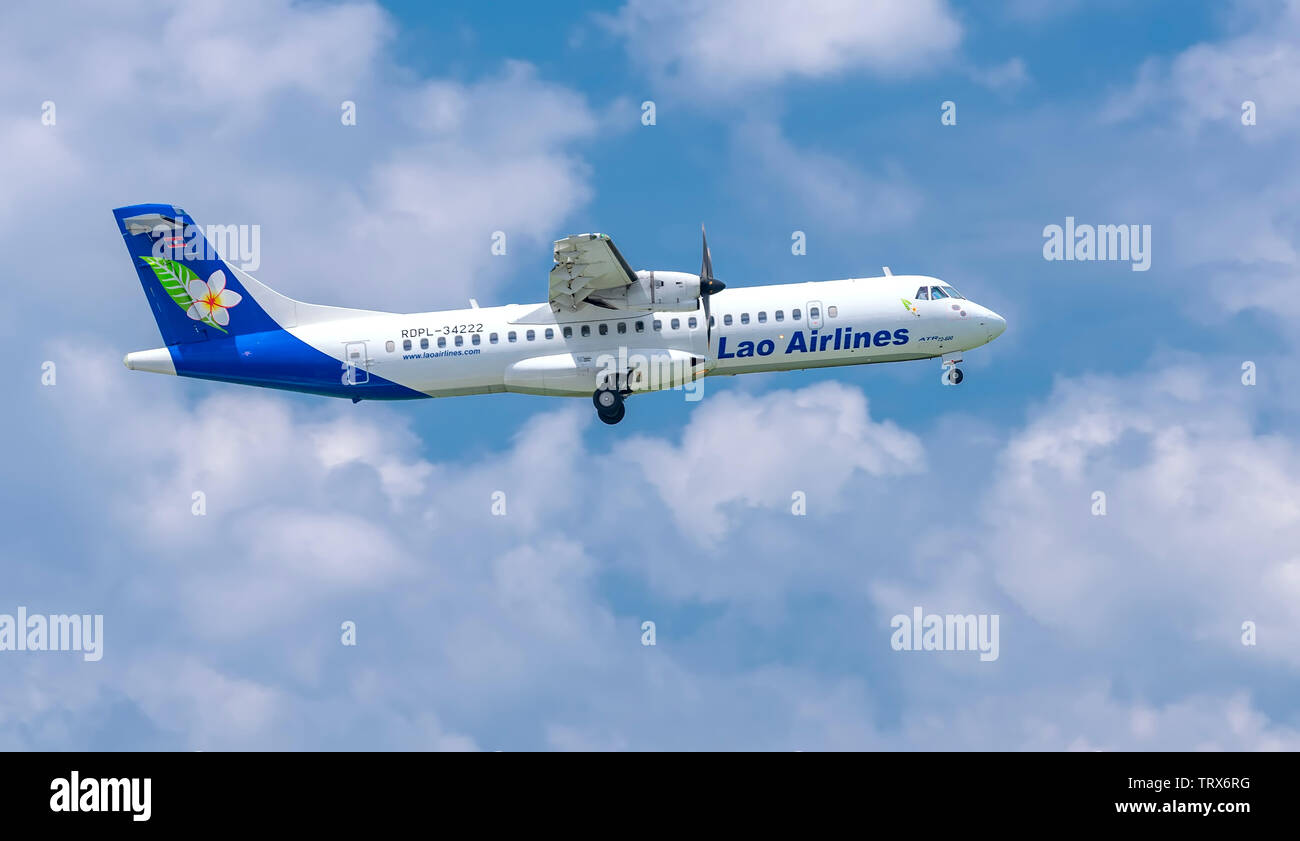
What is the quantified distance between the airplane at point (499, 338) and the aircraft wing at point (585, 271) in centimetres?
11

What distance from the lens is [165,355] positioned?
1524 inches

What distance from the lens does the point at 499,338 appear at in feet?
127

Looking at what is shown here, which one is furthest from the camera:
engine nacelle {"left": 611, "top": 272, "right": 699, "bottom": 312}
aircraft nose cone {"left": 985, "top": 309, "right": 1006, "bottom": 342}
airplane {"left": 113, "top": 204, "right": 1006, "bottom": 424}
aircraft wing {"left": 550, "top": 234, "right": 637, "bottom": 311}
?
aircraft nose cone {"left": 985, "top": 309, "right": 1006, "bottom": 342}

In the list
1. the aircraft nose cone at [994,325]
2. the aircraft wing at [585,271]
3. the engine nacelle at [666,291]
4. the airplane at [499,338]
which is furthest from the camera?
the aircraft nose cone at [994,325]

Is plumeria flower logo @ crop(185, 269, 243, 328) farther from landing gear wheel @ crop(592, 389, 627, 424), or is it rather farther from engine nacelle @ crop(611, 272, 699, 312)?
engine nacelle @ crop(611, 272, 699, 312)

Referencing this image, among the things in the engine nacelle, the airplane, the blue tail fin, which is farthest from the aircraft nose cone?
the blue tail fin

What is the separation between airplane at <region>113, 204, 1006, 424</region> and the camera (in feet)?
127

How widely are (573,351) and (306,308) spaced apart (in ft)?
24.4

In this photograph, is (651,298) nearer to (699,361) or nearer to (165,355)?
(699,361)

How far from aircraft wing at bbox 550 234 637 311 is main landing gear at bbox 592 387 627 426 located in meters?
2.34

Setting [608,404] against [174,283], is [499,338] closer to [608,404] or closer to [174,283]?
[608,404]

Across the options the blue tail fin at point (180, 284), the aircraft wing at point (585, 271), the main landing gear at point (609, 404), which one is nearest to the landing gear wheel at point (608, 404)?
the main landing gear at point (609, 404)

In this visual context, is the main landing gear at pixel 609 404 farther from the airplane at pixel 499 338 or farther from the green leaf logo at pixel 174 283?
the green leaf logo at pixel 174 283

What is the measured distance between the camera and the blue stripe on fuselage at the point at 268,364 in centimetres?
3875
